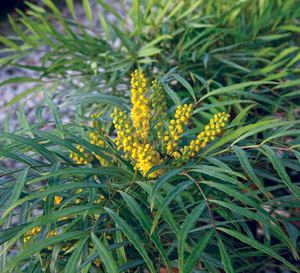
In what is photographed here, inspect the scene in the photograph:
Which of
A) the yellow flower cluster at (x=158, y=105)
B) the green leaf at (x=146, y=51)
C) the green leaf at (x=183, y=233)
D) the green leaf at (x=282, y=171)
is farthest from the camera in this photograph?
the green leaf at (x=146, y=51)

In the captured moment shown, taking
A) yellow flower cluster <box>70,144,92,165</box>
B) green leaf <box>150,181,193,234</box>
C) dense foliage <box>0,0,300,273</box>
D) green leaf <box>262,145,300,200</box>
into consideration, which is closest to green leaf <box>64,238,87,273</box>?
dense foliage <box>0,0,300,273</box>

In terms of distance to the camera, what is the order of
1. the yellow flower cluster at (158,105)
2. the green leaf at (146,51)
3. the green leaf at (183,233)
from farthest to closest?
1. the green leaf at (146,51)
2. the yellow flower cluster at (158,105)
3. the green leaf at (183,233)

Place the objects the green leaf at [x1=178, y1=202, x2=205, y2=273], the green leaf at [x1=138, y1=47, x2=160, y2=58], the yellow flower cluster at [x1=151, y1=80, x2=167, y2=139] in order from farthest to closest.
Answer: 1. the green leaf at [x1=138, y1=47, x2=160, y2=58]
2. the yellow flower cluster at [x1=151, y1=80, x2=167, y2=139]
3. the green leaf at [x1=178, y1=202, x2=205, y2=273]

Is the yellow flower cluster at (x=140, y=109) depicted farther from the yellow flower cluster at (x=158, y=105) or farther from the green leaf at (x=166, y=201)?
the green leaf at (x=166, y=201)

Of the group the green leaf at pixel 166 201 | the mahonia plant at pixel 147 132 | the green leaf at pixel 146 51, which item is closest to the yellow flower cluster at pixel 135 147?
the mahonia plant at pixel 147 132

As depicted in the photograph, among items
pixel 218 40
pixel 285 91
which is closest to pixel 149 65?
pixel 218 40

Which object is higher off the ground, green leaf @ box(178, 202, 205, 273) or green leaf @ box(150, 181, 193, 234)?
green leaf @ box(150, 181, 193, 234)

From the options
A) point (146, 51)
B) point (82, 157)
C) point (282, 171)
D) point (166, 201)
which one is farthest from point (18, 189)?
point (146, 51)

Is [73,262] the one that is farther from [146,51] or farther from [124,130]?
[146,51]

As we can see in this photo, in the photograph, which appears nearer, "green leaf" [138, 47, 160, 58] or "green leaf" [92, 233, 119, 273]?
"green leaf" [92, 233, 119, 273]

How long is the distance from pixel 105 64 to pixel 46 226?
806mm

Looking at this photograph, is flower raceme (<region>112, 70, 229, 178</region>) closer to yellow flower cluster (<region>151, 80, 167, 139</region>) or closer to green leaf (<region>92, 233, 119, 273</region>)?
yellow flower cluster (<region>151, 80, 167, 139</region>)

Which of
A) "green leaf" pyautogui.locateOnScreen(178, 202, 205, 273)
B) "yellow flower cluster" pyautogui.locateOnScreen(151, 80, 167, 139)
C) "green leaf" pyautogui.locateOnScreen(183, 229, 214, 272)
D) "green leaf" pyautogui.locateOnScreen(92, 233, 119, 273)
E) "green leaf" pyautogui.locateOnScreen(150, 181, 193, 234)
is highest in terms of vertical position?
"yellow flower cluster" pyautogui.locateOnScreen(151, 80, 167, 139)

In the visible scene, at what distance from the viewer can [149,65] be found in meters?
1.66
